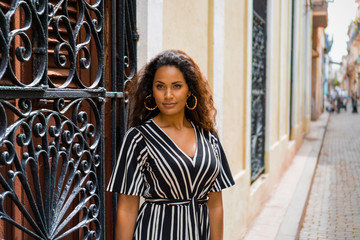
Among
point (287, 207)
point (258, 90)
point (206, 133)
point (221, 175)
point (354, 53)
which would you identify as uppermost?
point (354, 53)

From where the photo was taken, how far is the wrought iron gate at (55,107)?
1820mm

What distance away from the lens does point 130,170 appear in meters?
2.13

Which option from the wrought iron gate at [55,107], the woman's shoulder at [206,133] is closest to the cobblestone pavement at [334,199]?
the woman's shoulder at [206,133]

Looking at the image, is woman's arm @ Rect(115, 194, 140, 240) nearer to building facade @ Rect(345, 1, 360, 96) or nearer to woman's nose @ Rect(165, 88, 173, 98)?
woman's nose @ Rect(165, 88, 173, 98)

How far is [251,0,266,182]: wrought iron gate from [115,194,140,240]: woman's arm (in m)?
4.62

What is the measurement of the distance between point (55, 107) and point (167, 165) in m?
0.58

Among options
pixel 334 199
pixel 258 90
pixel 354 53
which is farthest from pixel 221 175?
pixel 354 53

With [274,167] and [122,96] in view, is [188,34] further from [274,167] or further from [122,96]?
[274,167]

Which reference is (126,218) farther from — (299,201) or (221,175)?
(299,201)

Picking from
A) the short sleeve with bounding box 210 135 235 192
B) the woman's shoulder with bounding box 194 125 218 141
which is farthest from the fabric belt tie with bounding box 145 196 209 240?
the woman's shoulder with bounding box 194 125 218 141

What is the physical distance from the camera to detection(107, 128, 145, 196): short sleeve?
2133 mm

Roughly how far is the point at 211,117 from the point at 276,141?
6.71 m

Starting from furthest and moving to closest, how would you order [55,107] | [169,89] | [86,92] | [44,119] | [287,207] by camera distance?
1. [287,207]
2. [86,92]
3. [169,89]
4. [55,107]
5. [44,119]

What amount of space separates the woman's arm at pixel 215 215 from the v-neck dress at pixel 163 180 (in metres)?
0.08
